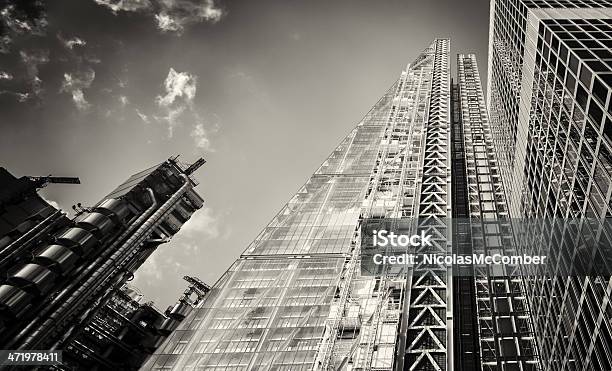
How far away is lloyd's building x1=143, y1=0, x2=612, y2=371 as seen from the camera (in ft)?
75.2

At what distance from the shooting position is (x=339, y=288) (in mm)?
29984

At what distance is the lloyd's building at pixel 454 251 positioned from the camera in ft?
75.2

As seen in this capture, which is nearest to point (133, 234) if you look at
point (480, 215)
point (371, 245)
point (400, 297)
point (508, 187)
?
point (371, 245)

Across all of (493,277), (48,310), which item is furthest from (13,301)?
(493,277)

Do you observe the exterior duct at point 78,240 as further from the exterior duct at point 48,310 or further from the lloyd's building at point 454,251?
A: the lloyd's building at point 454,251

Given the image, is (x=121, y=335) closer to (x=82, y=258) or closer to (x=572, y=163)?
(x=82, y=258)

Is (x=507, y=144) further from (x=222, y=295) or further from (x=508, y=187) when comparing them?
(x=222, y=295)

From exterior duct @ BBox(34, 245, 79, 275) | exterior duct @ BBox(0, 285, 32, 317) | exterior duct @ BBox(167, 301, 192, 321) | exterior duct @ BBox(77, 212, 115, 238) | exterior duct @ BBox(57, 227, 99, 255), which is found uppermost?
exterior duct @ BBox(167, 301, 192, 321)

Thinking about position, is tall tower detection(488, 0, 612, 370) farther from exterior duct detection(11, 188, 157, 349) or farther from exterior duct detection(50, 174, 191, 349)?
exterior duct detection(11, 188, 157, 349)

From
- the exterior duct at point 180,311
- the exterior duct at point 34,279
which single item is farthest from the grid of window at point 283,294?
the exterior duct at point 180,311

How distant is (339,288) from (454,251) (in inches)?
359

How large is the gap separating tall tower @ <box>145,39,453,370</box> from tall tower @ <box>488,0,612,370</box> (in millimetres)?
7420

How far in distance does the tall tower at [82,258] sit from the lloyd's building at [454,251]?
9.65 metres

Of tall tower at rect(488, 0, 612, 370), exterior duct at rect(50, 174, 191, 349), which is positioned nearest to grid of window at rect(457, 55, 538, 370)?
tall tower at rect(488, 0, 612, 370)
